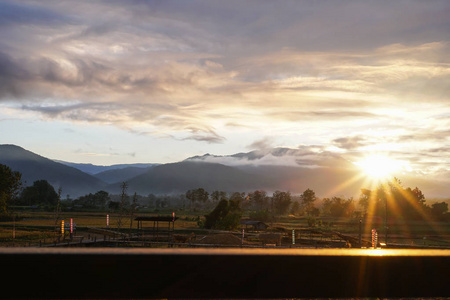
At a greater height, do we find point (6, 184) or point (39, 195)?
point (6, 184)

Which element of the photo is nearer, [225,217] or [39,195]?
[225,217]

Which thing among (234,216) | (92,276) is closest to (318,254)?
(92,276)

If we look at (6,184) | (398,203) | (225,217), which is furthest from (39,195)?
(398,203)

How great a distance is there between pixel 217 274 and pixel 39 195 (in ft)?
614

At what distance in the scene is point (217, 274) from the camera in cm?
176

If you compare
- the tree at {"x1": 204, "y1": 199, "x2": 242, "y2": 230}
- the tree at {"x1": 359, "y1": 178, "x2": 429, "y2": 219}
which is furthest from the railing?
the tree at {"x1": 359, "y1": 178, "x2": 429, "y2": 219}

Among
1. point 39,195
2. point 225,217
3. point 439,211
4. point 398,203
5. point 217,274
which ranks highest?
point 217,274

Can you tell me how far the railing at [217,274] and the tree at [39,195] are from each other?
178738 millimetres

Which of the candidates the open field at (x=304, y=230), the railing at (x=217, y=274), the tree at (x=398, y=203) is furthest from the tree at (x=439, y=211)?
the railing at (x=217, y=274)

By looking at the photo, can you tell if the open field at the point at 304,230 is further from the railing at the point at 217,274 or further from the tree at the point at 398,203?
the railing at the point at 217,274

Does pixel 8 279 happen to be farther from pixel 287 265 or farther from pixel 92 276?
pixel 287 265

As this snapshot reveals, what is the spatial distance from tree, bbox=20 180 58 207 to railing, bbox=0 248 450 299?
586 feet

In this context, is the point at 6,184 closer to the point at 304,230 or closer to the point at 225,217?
the point at 225,217

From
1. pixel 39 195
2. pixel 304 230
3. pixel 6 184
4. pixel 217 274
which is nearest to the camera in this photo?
pixel 217 274
